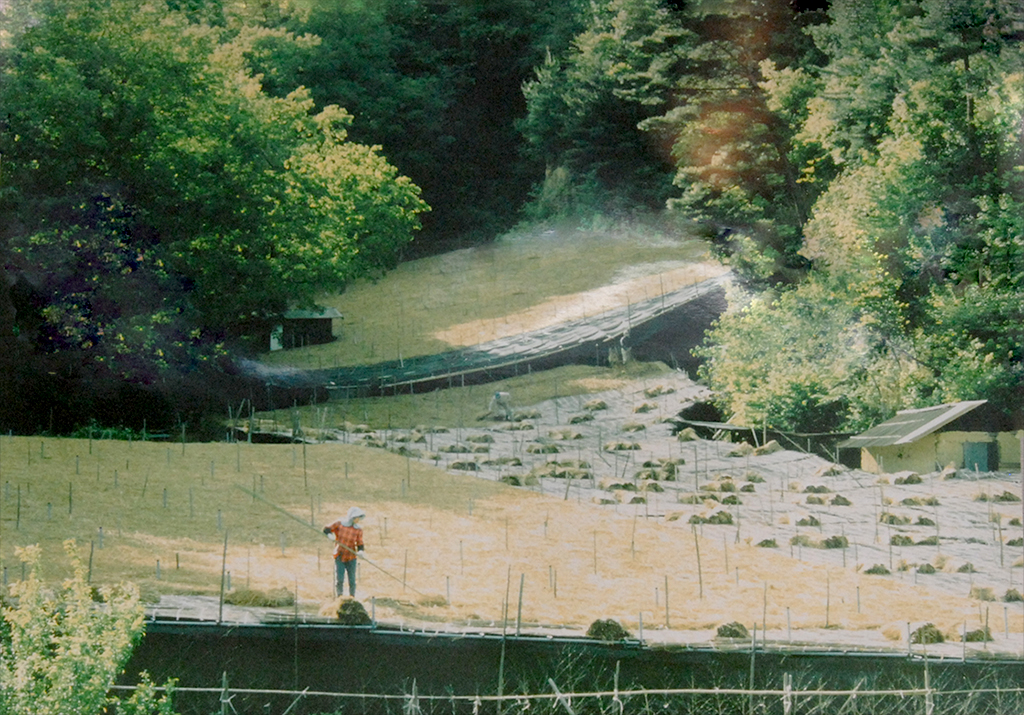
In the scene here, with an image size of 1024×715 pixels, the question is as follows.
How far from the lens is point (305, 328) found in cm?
1002

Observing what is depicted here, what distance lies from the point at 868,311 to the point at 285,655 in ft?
14.1

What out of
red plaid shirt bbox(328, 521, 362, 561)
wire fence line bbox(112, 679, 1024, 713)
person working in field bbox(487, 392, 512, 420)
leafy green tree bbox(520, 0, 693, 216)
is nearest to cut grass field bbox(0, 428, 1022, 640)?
red plaid shirt bbox(328, 521, 362, 561)

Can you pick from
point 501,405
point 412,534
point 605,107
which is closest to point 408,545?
point 412,534

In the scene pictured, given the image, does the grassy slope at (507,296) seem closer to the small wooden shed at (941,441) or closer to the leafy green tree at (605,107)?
the leafy green tree at (605,107)

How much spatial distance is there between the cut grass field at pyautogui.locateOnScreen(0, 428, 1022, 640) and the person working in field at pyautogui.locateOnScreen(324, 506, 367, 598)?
74mm

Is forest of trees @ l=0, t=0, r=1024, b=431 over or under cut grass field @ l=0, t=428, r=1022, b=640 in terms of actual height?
over

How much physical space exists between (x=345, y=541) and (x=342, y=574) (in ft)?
0.62

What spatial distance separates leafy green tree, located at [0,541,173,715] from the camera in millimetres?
7027

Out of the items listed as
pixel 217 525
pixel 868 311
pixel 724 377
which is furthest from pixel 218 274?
pixel 868 311

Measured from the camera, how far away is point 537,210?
9930 mm

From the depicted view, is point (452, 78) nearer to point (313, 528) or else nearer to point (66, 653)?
point (313, 528)

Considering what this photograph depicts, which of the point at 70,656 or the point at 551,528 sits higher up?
the point at 551,528

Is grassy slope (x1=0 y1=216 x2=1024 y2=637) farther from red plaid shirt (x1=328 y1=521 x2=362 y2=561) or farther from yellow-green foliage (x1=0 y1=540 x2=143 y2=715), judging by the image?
yellow-green foliage (x1=0 y1=540 x2=143 y2=715)

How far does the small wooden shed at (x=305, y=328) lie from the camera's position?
9945 mm
